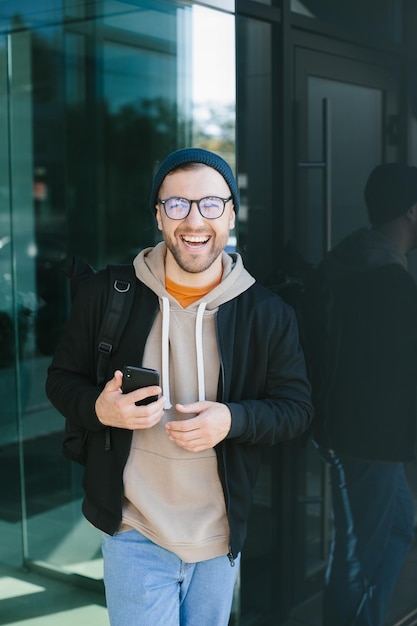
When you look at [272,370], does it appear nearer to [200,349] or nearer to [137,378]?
[200,349]

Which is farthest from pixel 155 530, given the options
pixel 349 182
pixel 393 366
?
pixel 349 182

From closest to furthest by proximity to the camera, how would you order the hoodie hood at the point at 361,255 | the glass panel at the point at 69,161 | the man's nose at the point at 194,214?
the man's nose at the point at 194,214, the hoodie hood at the point at 361,255, the glass panel at the point at 69,161

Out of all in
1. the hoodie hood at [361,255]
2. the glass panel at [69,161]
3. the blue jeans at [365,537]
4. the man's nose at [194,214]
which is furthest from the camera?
the glass panel at [69,161]

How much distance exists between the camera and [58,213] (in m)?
4.24

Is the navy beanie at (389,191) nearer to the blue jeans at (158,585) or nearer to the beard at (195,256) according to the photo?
the beard at (195,256)

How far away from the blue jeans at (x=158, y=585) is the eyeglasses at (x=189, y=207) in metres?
0.87

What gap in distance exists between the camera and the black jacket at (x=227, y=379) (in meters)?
2.54

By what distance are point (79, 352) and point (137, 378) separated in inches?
11.8

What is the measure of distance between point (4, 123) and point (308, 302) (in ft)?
4.85

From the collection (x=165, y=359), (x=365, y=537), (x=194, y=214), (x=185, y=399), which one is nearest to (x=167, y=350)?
(x=165, y=359)

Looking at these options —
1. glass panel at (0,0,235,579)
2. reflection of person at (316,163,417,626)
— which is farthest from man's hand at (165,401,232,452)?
glass panel at (0,0,235,579)

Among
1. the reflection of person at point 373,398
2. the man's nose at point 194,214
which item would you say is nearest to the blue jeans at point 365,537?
the reflection of person at point 373,398

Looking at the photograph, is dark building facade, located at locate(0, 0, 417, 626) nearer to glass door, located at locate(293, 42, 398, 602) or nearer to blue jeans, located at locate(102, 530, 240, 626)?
glass door, located at locate(293, 42, 398, 602)

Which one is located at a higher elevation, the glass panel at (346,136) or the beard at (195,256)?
the glass panel at (346,136)
